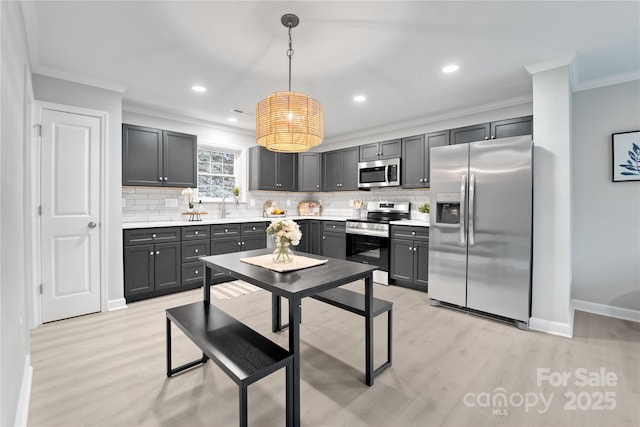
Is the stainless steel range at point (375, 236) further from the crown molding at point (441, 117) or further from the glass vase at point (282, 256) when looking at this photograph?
the glass vase at point (282, 256)

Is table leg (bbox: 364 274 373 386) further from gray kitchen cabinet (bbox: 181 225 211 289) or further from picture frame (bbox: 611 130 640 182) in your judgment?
picture frame (bbox: 611 130 640 182)

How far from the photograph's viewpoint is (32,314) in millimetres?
2891

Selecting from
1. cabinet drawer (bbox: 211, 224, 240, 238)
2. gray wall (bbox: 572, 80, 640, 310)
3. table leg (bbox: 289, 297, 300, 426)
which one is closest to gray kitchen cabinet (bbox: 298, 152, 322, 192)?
cabinet drawer (bbox: 211, 224, 240, 238)

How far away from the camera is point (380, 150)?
4957 millimetres

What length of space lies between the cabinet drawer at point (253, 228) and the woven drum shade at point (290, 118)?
2.56 meters

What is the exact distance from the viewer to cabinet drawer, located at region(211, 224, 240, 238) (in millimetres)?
4324

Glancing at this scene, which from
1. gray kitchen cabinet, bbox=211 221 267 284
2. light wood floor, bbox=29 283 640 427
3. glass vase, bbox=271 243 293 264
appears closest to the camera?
light wood floor, bbox=29 283 640 427

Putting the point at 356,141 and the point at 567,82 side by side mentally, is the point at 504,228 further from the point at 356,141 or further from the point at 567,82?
the point at 356,141

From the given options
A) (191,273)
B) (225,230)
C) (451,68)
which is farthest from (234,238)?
(451,68)

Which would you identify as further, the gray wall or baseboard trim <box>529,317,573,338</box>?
the gray wall

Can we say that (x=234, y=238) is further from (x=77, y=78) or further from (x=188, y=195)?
(x=77, y=78)

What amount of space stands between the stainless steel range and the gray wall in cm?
218

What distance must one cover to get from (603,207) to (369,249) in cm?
279

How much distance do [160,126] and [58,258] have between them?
7.13ft
